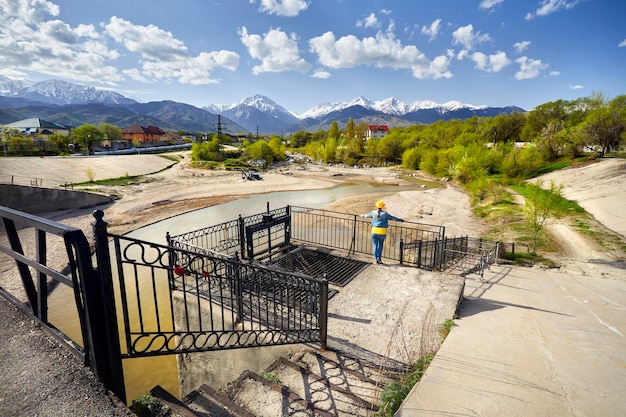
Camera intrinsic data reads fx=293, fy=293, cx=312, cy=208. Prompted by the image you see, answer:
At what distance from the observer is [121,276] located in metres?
2.71

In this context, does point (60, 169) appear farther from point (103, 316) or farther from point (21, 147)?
point (103, 316)

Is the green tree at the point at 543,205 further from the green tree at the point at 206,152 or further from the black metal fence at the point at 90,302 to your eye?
the green tree at the point at 206,152

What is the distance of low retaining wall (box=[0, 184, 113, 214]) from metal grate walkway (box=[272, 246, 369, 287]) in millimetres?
19878

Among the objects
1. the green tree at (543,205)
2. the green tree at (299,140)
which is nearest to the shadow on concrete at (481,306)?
the green tree at (543,205)

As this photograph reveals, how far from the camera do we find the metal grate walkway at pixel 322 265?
880cm

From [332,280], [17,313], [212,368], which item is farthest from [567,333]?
[17,313]

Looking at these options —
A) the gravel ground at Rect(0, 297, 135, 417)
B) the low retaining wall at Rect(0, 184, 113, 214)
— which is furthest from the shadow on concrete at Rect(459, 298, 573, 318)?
the low retaining wall at Rect(0, 184, 113, 214)

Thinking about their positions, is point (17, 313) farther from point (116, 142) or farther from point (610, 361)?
point (116, 142)

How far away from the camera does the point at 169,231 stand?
20141mm

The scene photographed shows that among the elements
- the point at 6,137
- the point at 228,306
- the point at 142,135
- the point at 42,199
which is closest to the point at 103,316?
the point at 228,306

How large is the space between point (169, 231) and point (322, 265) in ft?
48.0

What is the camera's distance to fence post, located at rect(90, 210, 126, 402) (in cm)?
231

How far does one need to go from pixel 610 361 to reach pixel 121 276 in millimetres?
6783

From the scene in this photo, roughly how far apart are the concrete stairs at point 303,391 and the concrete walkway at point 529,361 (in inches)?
38.0
